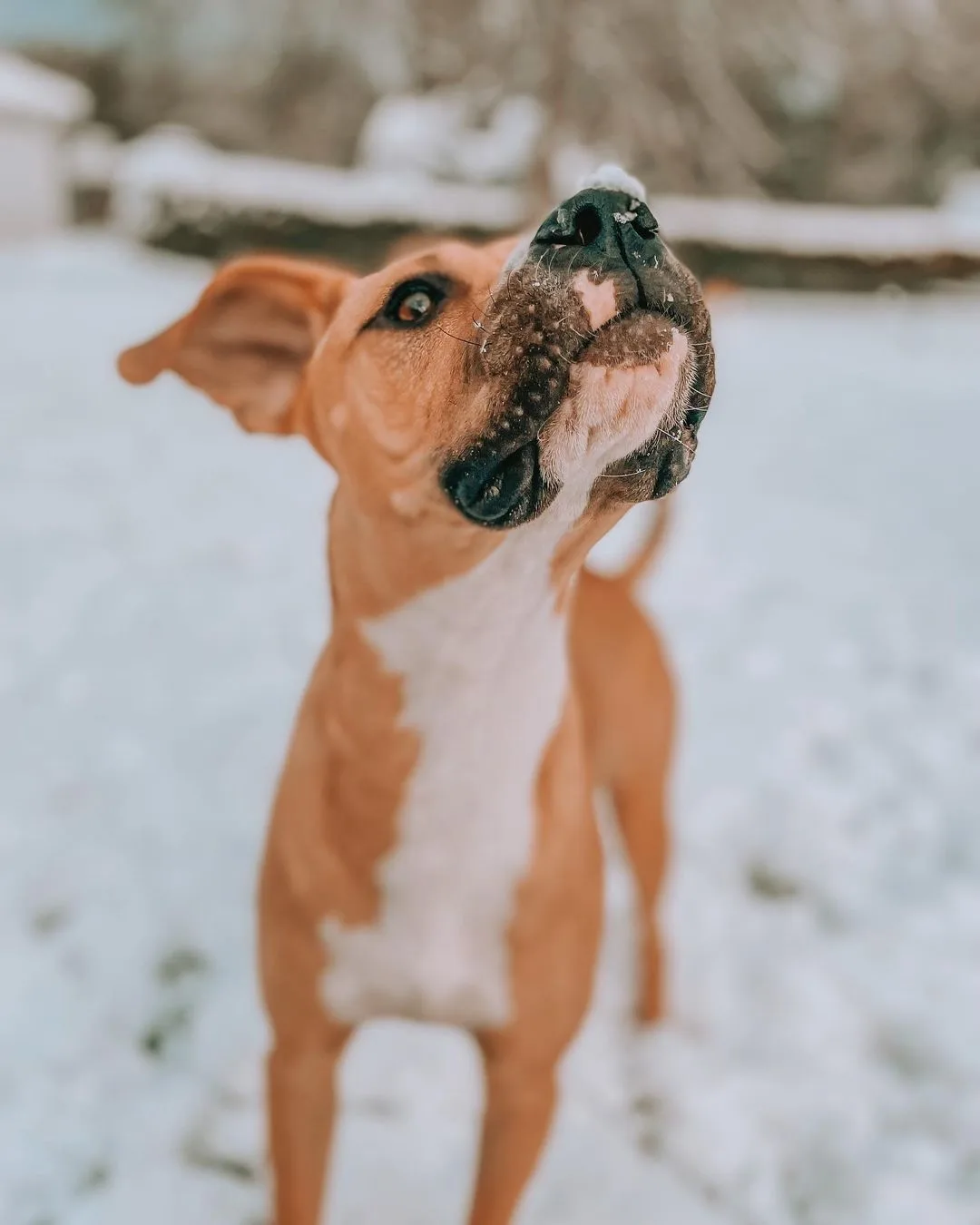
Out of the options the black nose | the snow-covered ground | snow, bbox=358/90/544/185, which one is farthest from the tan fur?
snow, bbox=358/90/544/185

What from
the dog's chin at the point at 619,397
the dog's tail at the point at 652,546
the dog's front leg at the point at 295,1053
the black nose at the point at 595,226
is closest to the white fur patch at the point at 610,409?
the dog's chin at the point at 619,397

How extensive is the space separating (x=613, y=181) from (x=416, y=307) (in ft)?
1.13

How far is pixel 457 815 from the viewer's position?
4.94 feet

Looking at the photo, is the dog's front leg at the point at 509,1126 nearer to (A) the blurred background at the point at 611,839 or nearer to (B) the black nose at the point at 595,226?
(A) the blurred background at the point at 611,839

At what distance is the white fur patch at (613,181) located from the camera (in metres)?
1.16

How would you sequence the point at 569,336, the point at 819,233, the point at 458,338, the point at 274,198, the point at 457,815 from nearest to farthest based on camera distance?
the point at 569,336, the point at 458,338, the point at 457,815, the point at 274,198, the point at 819,233

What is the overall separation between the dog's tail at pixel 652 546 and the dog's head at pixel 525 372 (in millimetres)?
1052

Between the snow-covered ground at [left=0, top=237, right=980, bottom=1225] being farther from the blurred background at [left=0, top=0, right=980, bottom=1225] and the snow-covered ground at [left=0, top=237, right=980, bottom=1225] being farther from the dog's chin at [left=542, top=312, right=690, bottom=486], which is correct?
the dog's chin at [left=542, top=312, right=690, bottom=486]

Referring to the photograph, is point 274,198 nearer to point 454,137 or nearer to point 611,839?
point 454,137

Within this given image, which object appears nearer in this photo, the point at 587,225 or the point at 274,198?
the point at 587,225

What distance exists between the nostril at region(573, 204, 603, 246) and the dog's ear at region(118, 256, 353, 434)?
0.57 metres

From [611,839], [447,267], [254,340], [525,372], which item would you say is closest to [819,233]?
[611,839]

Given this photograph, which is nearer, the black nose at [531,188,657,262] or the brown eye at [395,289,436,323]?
the black nose at [531,188,657,262]

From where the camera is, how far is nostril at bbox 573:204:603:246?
45.3 inches
